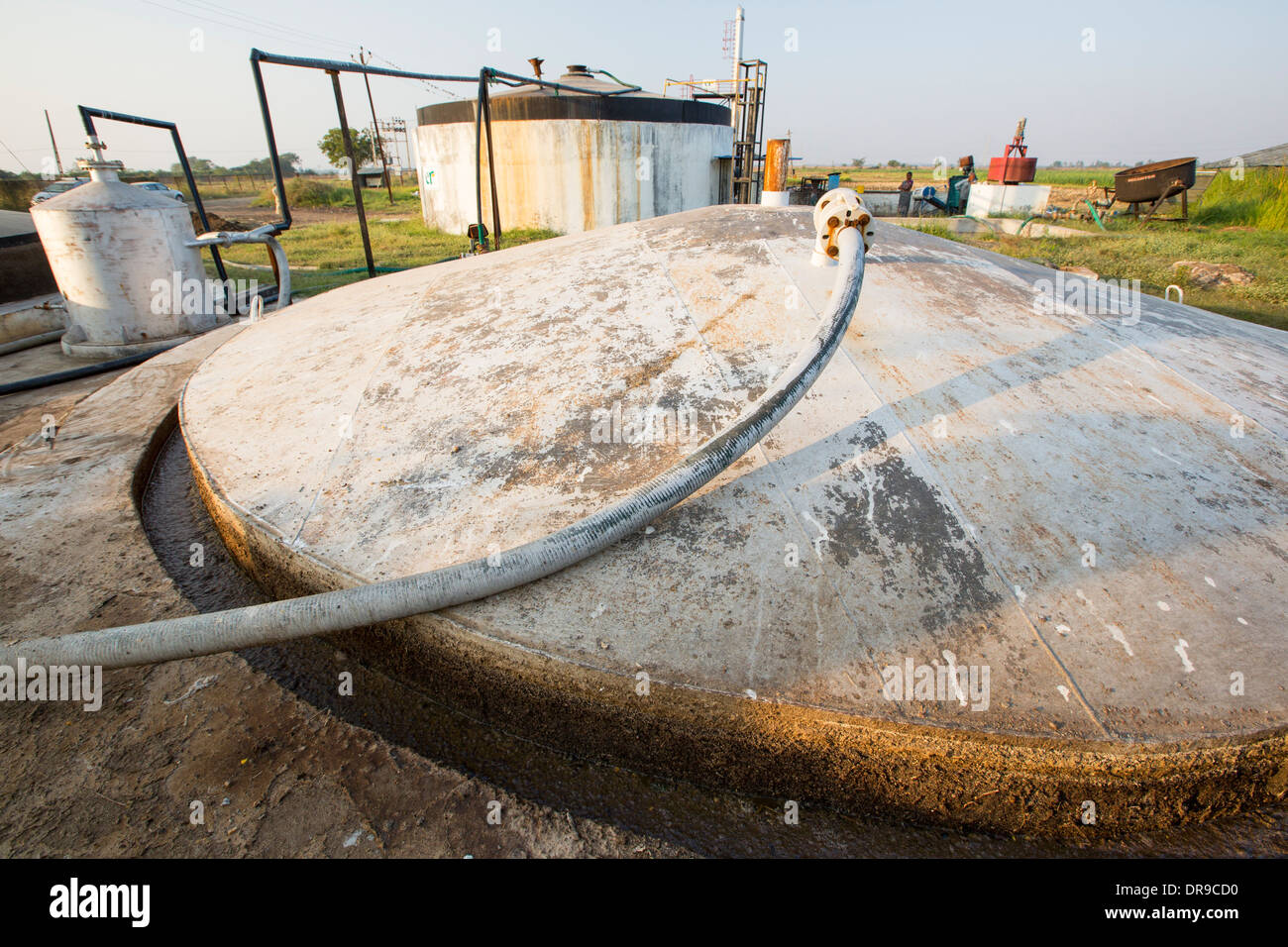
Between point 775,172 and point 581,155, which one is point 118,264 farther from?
point 581,155

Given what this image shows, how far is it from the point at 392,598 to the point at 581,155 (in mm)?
16257

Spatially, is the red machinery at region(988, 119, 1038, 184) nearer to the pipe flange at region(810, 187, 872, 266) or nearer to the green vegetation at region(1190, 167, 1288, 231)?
the green vegetation at region(1190, 167, 1288, 231)

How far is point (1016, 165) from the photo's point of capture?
69.3 feet

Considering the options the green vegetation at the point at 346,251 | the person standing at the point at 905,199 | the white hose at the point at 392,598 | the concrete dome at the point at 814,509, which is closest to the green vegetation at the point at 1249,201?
the person standing at the point at 905,199

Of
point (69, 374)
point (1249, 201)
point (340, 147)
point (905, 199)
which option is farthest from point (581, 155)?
point (340, 147)

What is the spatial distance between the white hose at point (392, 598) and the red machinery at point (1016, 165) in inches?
983

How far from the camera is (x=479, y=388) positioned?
310 centimetres

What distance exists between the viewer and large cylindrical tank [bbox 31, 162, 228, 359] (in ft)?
19.0

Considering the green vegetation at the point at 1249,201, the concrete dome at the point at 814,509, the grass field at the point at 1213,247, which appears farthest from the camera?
the green vegetation at the point at 1249,201

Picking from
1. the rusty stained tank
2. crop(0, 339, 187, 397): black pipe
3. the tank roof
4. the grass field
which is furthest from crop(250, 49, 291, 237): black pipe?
the grass field

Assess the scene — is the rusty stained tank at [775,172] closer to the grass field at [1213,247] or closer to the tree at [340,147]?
the grass field at [1213,247]

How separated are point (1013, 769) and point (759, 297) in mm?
2560

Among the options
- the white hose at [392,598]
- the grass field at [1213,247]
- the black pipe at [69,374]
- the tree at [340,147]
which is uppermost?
the tree at [340,147]

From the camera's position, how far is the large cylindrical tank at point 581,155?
15.3m
